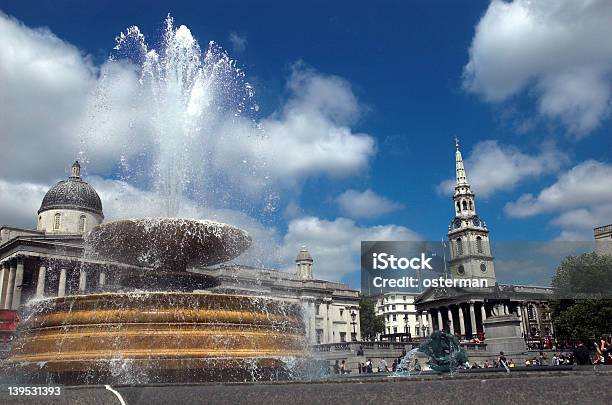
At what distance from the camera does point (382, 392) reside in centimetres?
450

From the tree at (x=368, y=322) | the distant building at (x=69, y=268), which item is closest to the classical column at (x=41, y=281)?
the distant building at (x=69, y=268)

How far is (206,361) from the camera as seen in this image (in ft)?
27.4

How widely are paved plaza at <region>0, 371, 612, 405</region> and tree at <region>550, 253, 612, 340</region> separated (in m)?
51.1

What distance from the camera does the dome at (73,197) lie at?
64.4 meters

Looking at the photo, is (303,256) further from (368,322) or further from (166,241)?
(166,241)

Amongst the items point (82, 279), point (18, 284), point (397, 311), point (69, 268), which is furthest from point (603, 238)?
point (18, 284)

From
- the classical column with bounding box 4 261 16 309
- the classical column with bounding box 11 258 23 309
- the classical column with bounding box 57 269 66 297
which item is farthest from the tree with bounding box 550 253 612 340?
the classical column with bounding box 4 261 16 309

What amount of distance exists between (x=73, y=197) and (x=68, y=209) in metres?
1.63

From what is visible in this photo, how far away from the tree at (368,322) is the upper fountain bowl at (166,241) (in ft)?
314

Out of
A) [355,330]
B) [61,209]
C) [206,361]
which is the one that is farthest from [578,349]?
[355,330]

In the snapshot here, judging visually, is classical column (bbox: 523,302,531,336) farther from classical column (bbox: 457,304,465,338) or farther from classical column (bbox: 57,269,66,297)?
classical column (bbox: 57,269,66,297)

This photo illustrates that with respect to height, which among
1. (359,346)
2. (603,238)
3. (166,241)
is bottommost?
(359,346)

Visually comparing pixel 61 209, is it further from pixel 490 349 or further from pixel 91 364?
pixel 91 364

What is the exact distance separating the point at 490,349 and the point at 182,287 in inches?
1213
